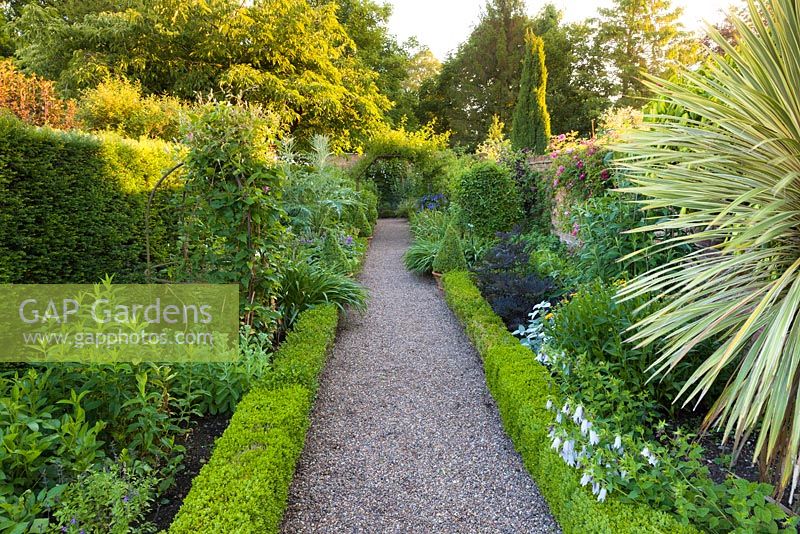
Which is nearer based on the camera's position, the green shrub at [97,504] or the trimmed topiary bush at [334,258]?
the green shrub at [97,504]

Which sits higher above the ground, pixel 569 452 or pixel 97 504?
pixel 569 452

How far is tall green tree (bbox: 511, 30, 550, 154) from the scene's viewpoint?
35.6ft

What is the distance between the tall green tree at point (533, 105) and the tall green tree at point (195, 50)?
6127 mm

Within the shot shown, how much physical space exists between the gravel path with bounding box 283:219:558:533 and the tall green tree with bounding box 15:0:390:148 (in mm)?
9929

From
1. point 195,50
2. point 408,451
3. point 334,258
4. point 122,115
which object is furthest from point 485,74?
point 408,451

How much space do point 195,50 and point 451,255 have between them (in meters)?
11.1

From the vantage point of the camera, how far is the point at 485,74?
2234 cm

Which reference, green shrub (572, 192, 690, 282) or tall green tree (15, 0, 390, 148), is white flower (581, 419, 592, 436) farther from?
tall green tree (15, 0, 390, 148)

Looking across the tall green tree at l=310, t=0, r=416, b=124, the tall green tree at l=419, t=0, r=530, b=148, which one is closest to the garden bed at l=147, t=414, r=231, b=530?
the tall green tree at l=310, t=0, r=416, b=124

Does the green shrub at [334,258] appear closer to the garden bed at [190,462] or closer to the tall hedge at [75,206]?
the tall hedge at [75,206]

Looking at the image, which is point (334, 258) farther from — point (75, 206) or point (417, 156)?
point (417, 156)

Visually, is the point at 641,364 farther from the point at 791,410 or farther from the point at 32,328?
the point at 32,328

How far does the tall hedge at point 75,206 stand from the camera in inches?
120

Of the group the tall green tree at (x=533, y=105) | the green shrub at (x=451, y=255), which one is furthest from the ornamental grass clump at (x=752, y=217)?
the tall green tree at (x=533, y=105)
